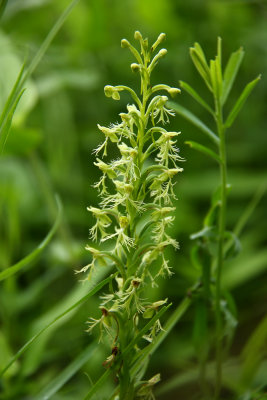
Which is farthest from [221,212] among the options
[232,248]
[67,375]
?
[67,375]

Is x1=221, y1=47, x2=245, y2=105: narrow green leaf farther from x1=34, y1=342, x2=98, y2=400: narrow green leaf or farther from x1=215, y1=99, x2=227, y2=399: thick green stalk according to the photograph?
x1=34, y1=342, x2=98, y2=400: narrow green leaf

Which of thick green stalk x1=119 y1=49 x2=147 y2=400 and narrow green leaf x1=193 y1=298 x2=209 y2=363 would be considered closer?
thick green stalk x1=119 y1=49 x2=147 y2=400

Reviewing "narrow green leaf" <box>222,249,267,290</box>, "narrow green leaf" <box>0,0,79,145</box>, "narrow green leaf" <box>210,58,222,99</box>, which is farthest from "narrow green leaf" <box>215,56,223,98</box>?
"narrow green leaf" <box>222,249,267,290</box>

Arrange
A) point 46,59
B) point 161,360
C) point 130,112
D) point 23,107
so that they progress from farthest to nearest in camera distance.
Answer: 1. point 46,59
2. point 161,360
3. point 23,107
4. point 130,112

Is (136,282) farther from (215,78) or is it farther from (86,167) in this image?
(86,167)

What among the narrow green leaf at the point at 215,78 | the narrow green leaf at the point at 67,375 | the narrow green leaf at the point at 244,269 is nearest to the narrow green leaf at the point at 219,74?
the narrow green leaf at the point at 215,78

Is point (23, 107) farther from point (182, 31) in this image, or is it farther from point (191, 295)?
point (182, 31)

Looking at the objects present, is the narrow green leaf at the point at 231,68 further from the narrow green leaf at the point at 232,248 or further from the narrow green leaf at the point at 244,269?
the narrow green leaf at the point at 244,269

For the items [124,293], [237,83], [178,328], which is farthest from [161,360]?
[237,83]
